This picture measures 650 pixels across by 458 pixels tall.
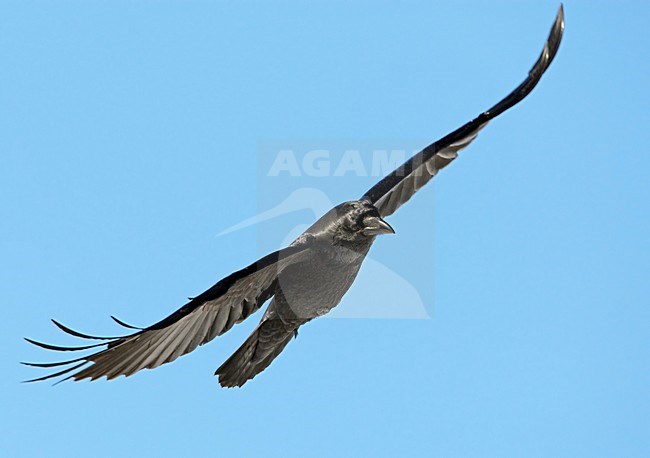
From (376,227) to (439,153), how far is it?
7.24 ft

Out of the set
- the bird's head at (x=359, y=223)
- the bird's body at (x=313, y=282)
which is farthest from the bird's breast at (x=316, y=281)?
the bird's head at (x=359, y=223)

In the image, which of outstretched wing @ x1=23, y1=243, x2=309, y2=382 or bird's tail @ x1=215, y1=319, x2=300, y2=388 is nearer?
outstretched wing @ x1=23, y1=243, x2=309, y2=382

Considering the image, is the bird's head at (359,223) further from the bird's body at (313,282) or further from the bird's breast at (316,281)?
the bird's breast at (316,281)

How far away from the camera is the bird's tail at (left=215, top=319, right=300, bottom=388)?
9969 mm

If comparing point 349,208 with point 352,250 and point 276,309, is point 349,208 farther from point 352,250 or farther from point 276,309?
point 276,309

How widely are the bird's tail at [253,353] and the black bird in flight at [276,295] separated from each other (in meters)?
0.01

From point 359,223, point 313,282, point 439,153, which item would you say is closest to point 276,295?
point 313,282

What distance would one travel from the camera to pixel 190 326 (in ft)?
29.7

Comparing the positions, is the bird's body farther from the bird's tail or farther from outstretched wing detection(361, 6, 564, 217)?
outstretched wing detection(361, 6, 564, 217)

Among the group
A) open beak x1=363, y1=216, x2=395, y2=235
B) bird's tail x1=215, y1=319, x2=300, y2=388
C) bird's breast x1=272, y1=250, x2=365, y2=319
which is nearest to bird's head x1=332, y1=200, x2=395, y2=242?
open beak x1=363, y1=216, x2=395, y2=235

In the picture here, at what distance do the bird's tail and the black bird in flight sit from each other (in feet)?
0.04

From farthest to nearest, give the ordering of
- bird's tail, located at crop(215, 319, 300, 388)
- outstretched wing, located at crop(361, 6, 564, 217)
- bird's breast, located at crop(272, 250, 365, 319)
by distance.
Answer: outstretched wing, located at crop(361, 6, 564, 217) < bird's tail, located at crop(215, 319, 300, 388) < bird's breast, located at crop(272, 250, 365, 319)

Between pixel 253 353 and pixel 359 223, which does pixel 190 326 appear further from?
pixel 359 223

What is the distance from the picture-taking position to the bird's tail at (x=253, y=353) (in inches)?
392
